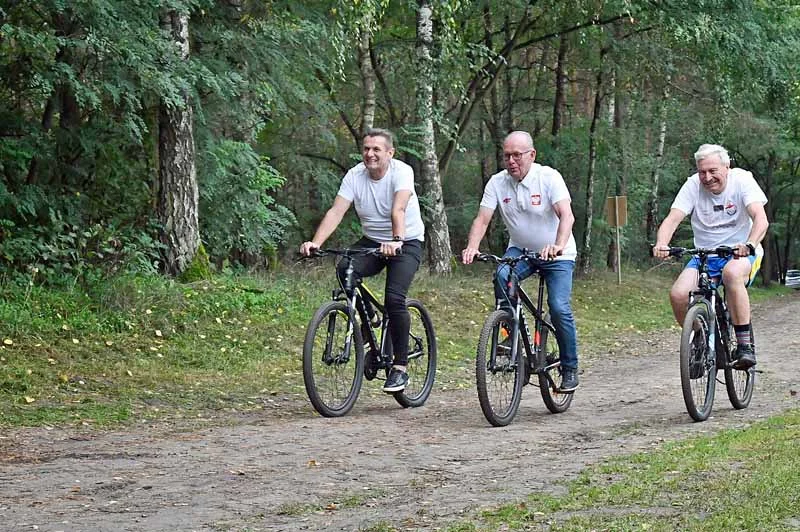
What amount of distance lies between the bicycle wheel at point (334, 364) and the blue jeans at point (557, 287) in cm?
119

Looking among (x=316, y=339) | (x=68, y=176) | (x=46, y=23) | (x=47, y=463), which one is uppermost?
(x=46, y=23)

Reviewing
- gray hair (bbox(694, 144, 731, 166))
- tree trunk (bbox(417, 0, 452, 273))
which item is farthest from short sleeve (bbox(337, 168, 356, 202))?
tree trunk (bbox(417, 0, 452, 273))

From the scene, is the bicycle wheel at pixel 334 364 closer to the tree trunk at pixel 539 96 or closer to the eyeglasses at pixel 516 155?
the eyeglasses at pixel 516 155

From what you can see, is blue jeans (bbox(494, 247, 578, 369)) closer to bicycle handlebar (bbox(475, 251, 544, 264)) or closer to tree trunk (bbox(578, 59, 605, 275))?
bicycle handlebar (bbox(475, 251, 544, 264))

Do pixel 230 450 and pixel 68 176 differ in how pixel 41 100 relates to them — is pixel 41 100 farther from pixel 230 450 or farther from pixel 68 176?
pixel 230 450

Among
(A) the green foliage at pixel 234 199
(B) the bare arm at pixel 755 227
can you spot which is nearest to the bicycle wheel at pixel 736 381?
(B) the bare arm at pixel 755 227

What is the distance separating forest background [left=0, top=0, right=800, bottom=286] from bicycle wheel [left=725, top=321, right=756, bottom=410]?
20.7 feet

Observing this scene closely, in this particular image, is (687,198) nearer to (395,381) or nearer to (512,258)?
(512,258)

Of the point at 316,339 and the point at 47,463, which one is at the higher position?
the point at 316,339

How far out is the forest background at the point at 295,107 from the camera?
13.5 m

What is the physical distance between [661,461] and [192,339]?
6.96m

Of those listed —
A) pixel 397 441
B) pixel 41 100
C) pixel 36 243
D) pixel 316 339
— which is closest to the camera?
pixel 397 441

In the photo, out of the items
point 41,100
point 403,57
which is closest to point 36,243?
point 41,100

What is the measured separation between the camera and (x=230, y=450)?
7.79m
